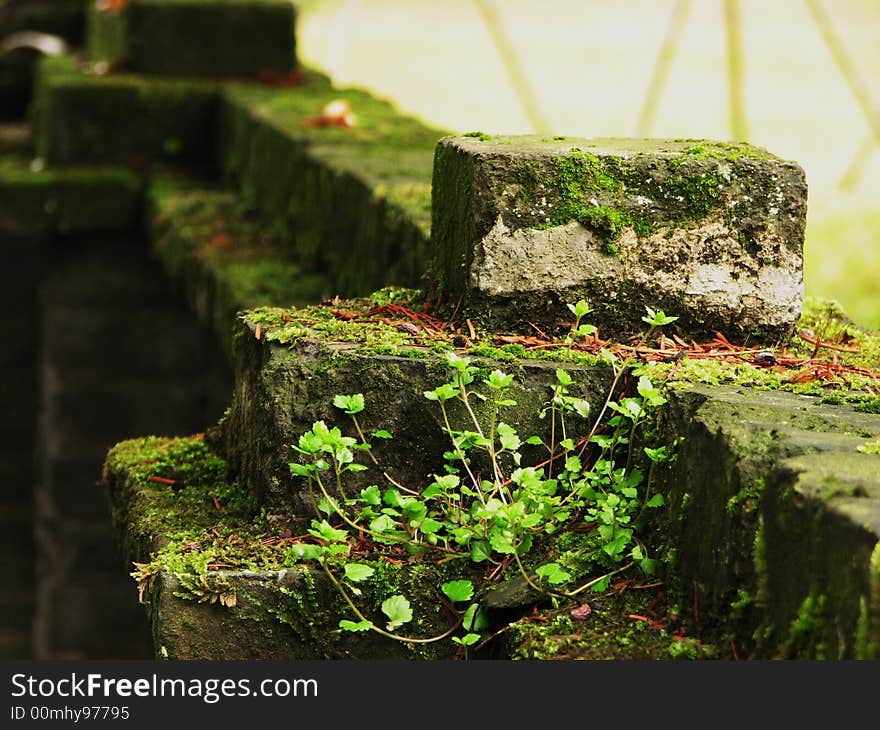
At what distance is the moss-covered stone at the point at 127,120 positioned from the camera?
5.20m

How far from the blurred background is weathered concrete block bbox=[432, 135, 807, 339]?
524 cm

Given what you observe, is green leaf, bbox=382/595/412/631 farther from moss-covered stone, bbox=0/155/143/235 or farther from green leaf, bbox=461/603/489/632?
moss-covered stone, bbox=0/155/143/235

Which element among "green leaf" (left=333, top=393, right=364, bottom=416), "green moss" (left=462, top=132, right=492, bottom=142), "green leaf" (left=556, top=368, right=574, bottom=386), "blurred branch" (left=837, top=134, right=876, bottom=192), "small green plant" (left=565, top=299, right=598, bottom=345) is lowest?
"blurred branch" (left=837, top=134, right=876, bottom=192)

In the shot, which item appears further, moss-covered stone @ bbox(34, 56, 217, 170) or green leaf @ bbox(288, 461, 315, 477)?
moss-covered stone @ bbox(34, 56, 217, 170)

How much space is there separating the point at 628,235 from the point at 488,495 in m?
0.58

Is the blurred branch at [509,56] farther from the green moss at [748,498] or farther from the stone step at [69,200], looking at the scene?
the green moss at [748,498]

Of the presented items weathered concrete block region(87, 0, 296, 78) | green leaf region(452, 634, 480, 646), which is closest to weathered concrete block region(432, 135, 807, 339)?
green leaf region(452, 634, 480, 646)

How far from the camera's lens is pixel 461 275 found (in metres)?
2.52

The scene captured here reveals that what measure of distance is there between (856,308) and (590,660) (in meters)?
6.41

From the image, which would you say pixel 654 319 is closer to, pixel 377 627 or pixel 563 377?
pixel 563 377

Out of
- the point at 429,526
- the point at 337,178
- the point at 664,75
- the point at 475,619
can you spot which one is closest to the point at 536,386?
the point at 429,526

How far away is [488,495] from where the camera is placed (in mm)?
2238

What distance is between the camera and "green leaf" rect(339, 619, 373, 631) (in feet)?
6.81

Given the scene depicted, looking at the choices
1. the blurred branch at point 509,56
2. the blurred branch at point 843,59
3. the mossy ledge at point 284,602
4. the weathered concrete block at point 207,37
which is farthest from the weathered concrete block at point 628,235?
the blurred branch at point 509,56
